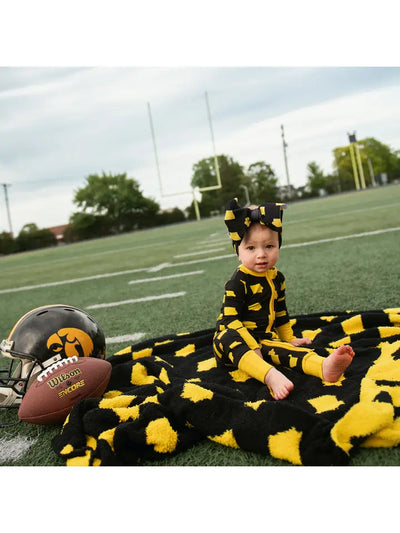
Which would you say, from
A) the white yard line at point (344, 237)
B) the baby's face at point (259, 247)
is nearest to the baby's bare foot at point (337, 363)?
the baby's face at point (259, 247)

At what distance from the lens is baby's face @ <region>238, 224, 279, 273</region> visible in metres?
1.97

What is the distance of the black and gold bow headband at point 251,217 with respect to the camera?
1.93 meters

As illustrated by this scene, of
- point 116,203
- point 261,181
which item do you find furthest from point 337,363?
point 261,181

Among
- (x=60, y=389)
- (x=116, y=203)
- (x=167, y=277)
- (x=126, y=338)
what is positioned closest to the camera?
(x=60, y=389)

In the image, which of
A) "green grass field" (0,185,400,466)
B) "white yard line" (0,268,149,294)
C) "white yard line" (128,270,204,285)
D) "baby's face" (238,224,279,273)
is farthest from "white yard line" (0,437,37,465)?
"white yard line" (0,268,149,294)

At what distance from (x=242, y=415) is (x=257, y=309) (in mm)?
649

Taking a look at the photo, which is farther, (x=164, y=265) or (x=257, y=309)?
(x=164, y=265)

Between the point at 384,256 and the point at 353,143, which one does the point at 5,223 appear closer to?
the point at 384,256

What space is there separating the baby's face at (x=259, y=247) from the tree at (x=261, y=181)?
1745 inches

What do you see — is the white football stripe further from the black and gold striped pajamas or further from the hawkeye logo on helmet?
the black and gold striped pajamas

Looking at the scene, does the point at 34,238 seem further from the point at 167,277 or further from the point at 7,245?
the point at 167,277

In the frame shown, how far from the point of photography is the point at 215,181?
138ft

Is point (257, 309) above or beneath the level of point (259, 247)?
beneath

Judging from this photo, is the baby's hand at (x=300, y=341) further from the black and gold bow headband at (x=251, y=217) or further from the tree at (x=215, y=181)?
the tree at (x=215, y=181)
